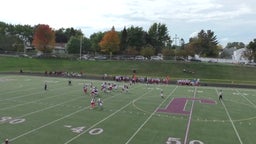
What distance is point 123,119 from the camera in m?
24.8

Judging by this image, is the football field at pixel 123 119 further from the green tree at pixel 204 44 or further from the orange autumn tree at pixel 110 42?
the green tree at pixel 204 44

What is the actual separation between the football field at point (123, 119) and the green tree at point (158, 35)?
76.5 meters

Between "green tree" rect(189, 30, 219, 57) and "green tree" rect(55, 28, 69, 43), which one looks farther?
"green tree" rect(55, 28, 69, 43)

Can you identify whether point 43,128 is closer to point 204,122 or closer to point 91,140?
point 91,140

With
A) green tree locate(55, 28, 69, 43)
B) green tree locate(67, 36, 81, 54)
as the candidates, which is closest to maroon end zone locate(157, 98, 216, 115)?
green tree locate(67, 36, 81, 54)

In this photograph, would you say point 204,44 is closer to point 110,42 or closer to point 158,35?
point 158,35

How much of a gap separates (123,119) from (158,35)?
9103 centimetres

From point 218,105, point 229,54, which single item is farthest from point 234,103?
point 229,54

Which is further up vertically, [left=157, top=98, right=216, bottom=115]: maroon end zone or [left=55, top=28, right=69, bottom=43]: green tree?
[left=55, top=28, right=69, bottom=43]: green tree

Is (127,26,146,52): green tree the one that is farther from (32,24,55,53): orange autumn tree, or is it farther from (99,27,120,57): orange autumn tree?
(32,24,55,53): orange autumn tree

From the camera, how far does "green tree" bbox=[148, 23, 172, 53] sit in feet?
372

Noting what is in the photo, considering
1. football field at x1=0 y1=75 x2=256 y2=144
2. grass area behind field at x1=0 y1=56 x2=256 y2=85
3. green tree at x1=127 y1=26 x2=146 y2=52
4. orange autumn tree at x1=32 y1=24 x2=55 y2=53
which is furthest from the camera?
green tree at x1=127 y1=26 x2=146 y2=52

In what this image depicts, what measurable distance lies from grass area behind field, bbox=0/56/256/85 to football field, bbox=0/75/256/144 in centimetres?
3220

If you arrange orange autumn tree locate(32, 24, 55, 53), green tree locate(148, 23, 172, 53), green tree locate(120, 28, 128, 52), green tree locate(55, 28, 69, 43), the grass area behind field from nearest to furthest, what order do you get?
the grass area behind field, orange autumn tree locate(32, 24, 55, 53), green tree locate(120, 28, 128, 52), green tree locate(148, 23, 172, 53), green tree locate(55, 28, 69, 43)
